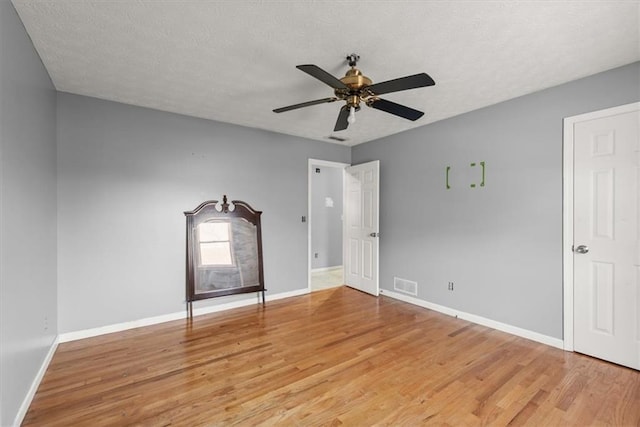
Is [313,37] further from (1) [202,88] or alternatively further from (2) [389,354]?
(2) [389,354]

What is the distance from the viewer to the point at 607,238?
2.58 meters

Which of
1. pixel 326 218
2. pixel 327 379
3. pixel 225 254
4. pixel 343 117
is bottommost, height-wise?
pixel 327 379

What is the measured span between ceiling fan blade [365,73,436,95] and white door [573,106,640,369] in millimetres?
1898

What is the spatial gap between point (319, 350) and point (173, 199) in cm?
250

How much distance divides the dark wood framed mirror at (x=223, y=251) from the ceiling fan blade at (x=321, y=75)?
8.28ft

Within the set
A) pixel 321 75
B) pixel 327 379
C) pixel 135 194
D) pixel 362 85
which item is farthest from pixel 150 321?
pixel 362 85

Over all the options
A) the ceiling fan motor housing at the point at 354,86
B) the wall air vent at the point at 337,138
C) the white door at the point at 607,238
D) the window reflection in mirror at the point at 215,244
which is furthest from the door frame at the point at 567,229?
the window reflection in mirror at the point at 215,244

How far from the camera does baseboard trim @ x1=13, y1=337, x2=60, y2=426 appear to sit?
1.84 m

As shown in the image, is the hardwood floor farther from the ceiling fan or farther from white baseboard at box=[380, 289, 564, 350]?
the ceiling fan

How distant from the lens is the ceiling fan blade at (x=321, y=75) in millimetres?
1807

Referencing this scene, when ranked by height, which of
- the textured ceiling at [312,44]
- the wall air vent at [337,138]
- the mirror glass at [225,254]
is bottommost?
the mirror glass at [225,254]

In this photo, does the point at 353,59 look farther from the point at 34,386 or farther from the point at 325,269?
the point at 325,269

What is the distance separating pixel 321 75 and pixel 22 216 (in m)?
2.20

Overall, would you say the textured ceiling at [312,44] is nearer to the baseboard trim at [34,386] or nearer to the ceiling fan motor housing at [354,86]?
the ceiling fan motor housing at [354,86]
